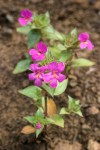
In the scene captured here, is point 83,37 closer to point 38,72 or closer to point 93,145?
point 38,72

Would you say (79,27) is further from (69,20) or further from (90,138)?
(90,138)

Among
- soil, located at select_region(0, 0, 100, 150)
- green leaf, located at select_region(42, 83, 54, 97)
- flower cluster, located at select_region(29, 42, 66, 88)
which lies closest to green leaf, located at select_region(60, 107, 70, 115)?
soil, located at select_region(0, 0, 100, 150)

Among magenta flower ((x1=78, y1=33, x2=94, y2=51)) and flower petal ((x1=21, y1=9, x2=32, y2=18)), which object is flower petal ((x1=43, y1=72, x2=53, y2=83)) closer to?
magenta flower ((x1=78, y1=33, x2=94, y2=51))

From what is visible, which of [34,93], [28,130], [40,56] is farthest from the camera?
[28,130]

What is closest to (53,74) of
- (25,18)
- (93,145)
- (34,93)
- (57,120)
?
(34,93)

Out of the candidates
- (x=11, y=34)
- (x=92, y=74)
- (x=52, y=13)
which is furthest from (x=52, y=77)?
(x=52, y=13)

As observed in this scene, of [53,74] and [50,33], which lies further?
[50,33]

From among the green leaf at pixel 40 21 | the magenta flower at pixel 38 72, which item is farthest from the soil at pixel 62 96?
the magenta flower at pixel 38 72

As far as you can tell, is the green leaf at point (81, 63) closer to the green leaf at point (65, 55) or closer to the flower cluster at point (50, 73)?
the green leaf at point (65, 55)

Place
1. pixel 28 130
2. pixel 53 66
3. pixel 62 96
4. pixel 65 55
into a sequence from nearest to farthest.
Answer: pixel 53 66 → pixel 28 130 → pixel 65 55 → pixel 62 96
